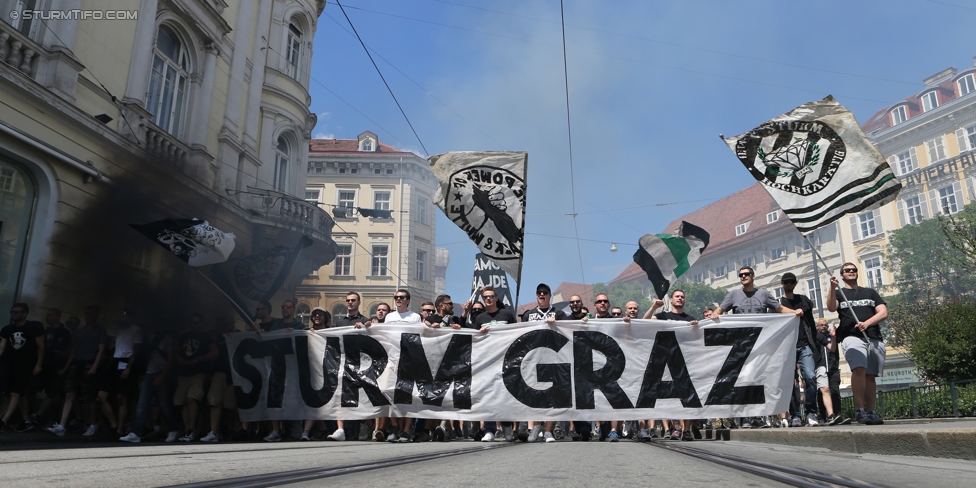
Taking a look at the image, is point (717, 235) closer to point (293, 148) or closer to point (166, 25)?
point (293, 148)

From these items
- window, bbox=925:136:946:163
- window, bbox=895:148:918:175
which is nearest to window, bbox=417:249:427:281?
window, bbox=895:148:918:175

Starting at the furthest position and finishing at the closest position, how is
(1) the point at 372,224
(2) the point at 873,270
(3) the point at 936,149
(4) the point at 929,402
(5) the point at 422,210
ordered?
(5) the point at 422,210, (1) the point at 372,224, (2) the point at 873,270, (3) the point at 936,149, (4) the point at 929,402

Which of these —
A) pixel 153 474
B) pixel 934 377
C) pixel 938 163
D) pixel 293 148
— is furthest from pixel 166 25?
pixel 938 163

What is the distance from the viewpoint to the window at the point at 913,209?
43562 millimetres

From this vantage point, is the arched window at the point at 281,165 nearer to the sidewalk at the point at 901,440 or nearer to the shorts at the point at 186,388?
the shorts at the point at 186,388

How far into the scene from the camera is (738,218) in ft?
209

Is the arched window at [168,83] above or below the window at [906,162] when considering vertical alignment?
below

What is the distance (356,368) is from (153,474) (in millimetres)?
5106

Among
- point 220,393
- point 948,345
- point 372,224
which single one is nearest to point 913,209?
point 372,224

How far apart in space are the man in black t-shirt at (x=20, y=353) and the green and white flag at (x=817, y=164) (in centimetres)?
888

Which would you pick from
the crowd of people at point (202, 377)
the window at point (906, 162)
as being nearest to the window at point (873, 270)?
the window at point (906, 162)

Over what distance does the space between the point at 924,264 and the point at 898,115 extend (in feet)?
43.7

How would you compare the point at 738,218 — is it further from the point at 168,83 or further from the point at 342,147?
the point at 168,83

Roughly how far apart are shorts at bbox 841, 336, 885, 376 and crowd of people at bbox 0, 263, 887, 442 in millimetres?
959
